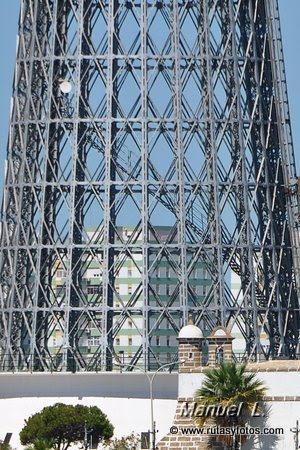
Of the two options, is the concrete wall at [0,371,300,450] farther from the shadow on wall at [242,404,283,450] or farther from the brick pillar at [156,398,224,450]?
the shadow on wall at [242,404,283,450]

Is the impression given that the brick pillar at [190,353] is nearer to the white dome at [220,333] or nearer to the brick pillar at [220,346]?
the brick pillar at [220,346]

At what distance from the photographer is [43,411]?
75.2 meters

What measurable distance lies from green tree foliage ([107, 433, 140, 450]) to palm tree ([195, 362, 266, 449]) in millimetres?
12158

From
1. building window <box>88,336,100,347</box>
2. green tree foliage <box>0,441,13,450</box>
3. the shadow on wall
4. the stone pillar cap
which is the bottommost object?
the shadow on wall

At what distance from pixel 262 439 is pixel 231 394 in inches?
80.4

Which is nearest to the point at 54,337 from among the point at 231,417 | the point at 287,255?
the point at 287,255

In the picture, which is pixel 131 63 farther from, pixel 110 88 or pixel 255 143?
pixel 255 143

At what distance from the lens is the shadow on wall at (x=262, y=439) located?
59.6 metres

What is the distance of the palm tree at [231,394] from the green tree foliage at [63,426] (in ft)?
44.0

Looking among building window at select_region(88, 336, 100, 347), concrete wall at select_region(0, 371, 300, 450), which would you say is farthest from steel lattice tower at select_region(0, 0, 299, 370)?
building window at select_region(88, 336, 100, 347)

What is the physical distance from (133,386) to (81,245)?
8198 mm

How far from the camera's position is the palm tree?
60.0m

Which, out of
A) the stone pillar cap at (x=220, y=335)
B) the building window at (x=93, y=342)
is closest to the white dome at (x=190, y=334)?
the stone pillar cap at (x=220, y=335)

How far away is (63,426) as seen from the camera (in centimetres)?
7362
